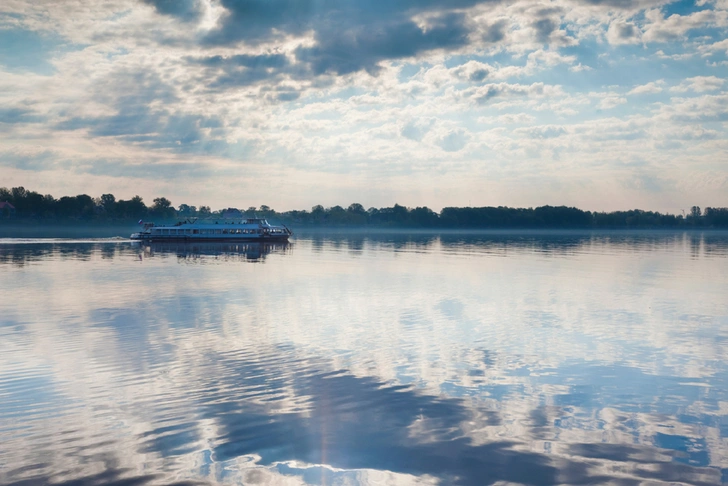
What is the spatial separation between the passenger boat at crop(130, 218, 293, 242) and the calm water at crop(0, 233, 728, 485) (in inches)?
4166

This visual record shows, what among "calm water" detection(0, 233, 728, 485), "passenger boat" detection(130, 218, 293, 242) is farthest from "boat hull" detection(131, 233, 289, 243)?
"calm water" detection(0, 233, 728, 485)

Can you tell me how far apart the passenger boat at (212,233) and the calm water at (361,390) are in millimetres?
105829

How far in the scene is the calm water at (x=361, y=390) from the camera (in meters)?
13.0

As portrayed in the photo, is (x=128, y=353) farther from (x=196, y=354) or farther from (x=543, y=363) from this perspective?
(x=543, y=363)

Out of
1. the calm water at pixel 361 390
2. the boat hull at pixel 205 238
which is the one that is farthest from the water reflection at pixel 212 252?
the calm water at pixel 361 390

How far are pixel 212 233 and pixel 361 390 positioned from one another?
137 meters

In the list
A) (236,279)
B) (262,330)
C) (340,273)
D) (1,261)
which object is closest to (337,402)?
(262,330)

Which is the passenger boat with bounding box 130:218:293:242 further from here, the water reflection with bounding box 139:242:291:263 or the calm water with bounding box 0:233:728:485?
the calm water with bounding box 0:233:728:485

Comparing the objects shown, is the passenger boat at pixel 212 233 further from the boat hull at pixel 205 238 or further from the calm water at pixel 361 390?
the calm water at pixel 361 390

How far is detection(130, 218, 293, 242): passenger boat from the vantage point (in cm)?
14538

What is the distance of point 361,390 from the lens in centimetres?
1864

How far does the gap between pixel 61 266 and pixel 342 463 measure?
63.4m

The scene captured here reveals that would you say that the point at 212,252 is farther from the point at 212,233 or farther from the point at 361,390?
the point at 361,390

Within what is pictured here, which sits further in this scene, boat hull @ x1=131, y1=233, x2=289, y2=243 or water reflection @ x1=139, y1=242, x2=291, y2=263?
boat hull @ x1=131, y1=233, x2=289, y2=243
